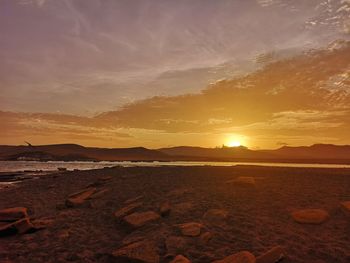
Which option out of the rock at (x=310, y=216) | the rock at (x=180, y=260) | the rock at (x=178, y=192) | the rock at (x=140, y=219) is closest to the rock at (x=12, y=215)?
the rock at (x=140, y=219)

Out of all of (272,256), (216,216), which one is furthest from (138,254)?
(216,216)

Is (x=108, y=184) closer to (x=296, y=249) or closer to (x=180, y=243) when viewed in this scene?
(x=180, y=243)

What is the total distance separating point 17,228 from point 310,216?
11.6 m

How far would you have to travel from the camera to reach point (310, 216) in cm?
1227

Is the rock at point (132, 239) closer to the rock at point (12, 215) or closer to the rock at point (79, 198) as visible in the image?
the rock at point (12, 215)

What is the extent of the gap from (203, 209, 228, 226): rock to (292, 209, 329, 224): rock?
282 centimetres

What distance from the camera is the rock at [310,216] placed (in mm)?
12070

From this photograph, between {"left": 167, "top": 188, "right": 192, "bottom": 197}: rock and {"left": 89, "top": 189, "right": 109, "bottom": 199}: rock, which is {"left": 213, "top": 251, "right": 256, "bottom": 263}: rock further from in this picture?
{"left": 89, "top": 189, "right": 109, "bottom": 199}: rock

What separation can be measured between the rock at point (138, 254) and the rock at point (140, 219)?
2.53 m

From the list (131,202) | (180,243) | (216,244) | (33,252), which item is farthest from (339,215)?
(33,252)

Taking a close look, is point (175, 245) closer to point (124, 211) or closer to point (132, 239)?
point (132, 239)

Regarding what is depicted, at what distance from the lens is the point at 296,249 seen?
32.0 feet

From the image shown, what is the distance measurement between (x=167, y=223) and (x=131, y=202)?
3963 millimetres

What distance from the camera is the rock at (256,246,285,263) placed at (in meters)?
8.64
